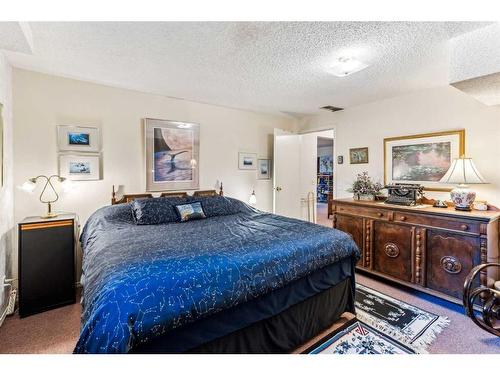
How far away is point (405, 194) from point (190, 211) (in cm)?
265

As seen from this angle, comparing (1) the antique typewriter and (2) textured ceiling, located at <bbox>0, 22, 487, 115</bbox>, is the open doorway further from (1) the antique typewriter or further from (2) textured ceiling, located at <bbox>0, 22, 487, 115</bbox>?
(2) textured ceiling, located at <bbox>0, 22, 487, 115</bbox>

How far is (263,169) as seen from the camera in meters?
4.52

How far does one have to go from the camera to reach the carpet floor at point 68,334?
184cm

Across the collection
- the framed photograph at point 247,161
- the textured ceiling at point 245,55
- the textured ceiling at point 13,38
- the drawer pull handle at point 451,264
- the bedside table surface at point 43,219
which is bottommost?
the drawer pull handle at point 451,264

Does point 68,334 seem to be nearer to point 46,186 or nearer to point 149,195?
point 46,186

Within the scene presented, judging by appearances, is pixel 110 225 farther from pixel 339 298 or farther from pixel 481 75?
pixel 481 75

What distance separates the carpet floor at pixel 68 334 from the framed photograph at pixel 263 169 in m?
2.85

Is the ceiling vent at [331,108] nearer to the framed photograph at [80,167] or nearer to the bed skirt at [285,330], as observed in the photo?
the bed skirt at [285,330]

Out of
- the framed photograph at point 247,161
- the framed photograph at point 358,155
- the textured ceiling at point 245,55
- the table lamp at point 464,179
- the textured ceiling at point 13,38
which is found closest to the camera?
the textured ceiling at point 13,38

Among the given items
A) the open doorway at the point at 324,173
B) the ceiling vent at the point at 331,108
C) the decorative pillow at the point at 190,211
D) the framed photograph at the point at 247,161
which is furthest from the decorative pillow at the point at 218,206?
the open doorway at the point at 324,173

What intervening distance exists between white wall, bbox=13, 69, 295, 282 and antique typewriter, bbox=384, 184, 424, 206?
2.23 meters

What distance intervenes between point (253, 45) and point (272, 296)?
1.97 metres

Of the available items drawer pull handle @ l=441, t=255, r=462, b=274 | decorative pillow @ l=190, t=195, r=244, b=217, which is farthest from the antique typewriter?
decorative pillow @ l=190, t=195, r=244, b=217
